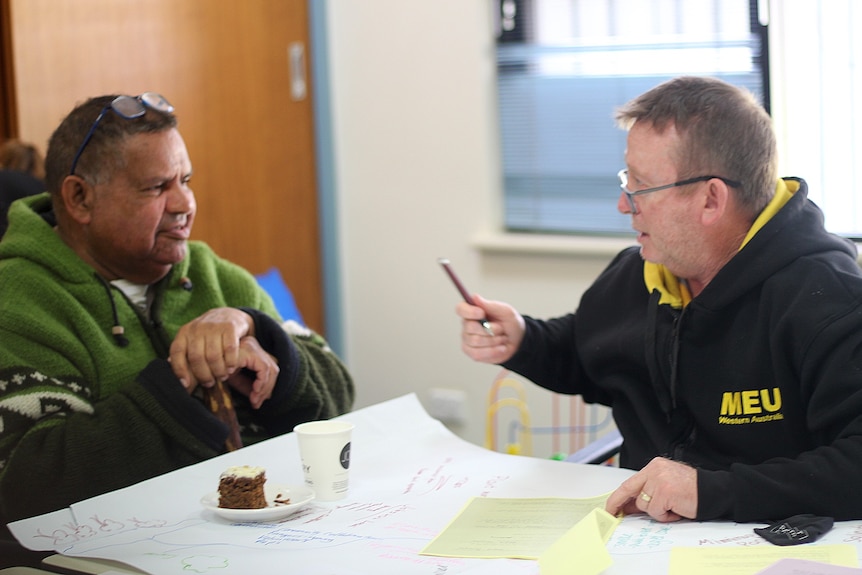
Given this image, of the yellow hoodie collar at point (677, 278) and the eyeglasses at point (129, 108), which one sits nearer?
the yellow hoodie collar at point (677, 278)

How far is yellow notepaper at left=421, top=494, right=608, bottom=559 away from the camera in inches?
46.4

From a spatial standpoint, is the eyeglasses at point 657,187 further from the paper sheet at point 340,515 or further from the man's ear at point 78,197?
the man's ear at point 78,197

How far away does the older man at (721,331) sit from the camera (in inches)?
49.6

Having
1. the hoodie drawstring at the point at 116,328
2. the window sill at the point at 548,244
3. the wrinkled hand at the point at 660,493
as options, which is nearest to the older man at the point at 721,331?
the wrinkled hand at the point at 660,493

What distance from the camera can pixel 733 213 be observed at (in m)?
1.60

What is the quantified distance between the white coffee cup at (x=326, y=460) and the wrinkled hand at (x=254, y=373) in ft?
1.34

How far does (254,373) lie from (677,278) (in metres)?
0.77

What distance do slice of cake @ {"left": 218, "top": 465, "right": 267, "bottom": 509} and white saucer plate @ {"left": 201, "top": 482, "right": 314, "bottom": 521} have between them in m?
0.01

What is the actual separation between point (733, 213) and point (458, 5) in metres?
2.09

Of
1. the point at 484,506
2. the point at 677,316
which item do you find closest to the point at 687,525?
the point at 484,506

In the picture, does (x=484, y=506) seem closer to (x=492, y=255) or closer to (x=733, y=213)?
(x=733, y=213)

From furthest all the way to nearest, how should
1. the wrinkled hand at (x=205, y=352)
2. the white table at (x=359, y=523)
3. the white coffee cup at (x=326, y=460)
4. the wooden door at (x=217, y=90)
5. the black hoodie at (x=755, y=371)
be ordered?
the wooden door at (x=217, y=90), the wrinkled hand at (x=205, y=352), the white coffee cup at (x=326, y=460), the black hoodie at (x=755, y=371), the white table at (x=359, y=523)

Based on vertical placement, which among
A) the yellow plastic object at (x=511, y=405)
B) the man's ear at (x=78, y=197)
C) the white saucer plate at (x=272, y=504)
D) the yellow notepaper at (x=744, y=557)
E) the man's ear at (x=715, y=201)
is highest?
the man's ear at (x=78, y=197)

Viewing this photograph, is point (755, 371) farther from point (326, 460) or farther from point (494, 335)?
point (326, 460)
